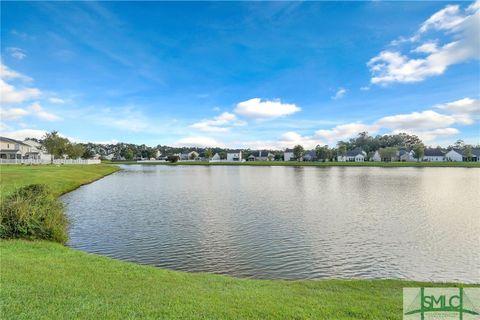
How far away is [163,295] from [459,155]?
160 meters

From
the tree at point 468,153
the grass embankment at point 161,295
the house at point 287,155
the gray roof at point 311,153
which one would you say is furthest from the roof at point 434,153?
the grass embankment at point 161,295

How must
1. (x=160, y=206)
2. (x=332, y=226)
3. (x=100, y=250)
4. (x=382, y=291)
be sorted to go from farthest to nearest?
(x=160, y=206) → (x=332, y=226) → (x=100, y=250) → (x=382, y=291)

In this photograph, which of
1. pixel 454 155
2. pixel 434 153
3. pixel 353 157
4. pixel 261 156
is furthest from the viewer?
pixel 261 156

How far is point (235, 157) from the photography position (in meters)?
178

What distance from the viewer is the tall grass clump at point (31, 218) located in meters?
13.4

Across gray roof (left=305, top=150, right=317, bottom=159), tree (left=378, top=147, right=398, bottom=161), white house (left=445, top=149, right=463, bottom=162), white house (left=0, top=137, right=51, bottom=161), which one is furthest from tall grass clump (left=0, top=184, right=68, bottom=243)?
white house (left=445, top=149, right=463, bottom=162)

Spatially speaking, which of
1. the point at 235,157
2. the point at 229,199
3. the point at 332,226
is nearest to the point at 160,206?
the point at 229,199

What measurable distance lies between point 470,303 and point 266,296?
15.7 ft

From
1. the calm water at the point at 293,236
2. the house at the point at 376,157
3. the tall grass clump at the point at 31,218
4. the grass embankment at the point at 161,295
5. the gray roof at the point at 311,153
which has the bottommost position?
the calm water at the point at 293,236

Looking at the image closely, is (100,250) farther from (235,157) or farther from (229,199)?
(235,157)

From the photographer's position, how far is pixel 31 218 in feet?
45.2

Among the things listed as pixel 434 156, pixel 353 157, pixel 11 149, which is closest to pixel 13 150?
pixel 11 149

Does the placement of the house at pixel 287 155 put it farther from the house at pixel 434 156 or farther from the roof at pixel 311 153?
the house at pixel 434 156

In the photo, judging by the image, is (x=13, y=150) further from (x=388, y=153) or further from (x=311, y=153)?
(x=388, y=153)
